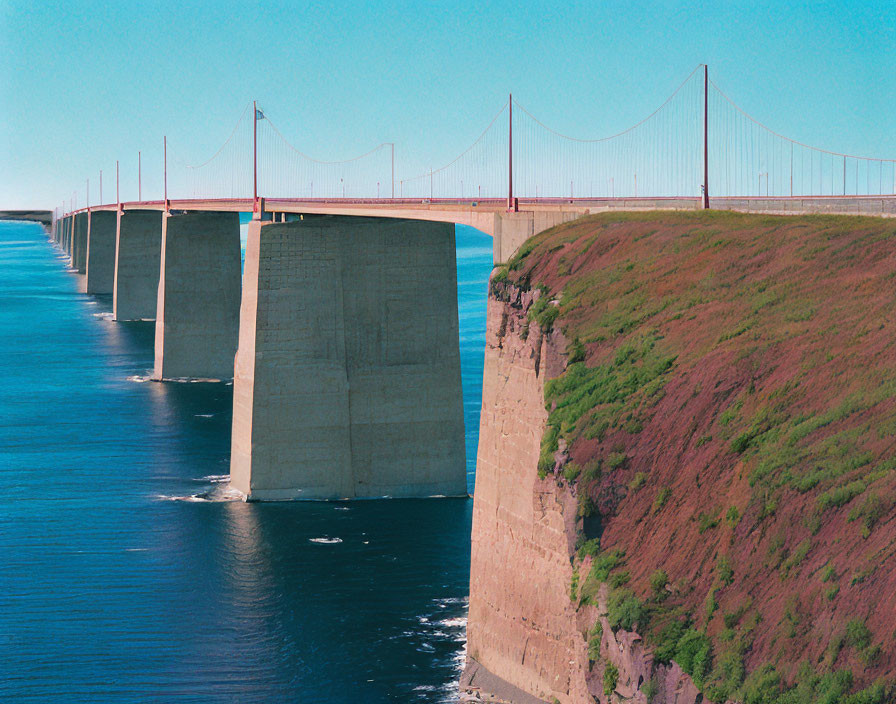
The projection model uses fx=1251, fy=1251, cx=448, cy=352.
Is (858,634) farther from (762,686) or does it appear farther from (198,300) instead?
(198,300)

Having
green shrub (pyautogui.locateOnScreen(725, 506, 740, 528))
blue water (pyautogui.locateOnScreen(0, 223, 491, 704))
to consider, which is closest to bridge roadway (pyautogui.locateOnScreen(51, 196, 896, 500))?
blue water (pyautogui.locateOnScreen(0, 223, 491, 704))

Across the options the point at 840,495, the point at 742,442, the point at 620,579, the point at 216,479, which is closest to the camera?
the point at 840,495

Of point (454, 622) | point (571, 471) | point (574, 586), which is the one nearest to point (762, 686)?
point (574, 586)

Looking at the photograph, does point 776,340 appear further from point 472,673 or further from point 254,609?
point 254,609

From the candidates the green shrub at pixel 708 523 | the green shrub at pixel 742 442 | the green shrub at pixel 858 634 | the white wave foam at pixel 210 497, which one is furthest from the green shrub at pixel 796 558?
the white wave foam at pixel 210 497

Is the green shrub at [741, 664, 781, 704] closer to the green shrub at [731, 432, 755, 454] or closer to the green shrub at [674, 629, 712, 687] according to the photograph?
the green shrub at [674, 629, 712, 687]

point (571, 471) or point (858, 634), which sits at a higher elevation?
point (571, 471)

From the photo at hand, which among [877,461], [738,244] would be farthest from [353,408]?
[877,461]
